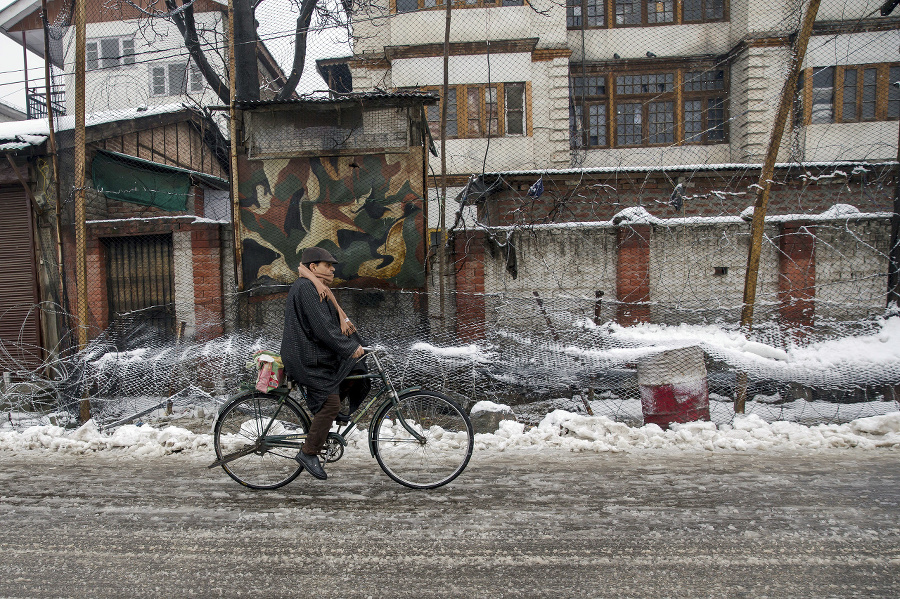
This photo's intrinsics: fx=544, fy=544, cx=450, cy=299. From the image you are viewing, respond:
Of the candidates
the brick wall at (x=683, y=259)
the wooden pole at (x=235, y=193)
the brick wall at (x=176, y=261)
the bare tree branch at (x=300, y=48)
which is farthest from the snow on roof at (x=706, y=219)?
the bare tree branch at (x=300, y=48)

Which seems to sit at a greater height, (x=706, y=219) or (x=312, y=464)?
(x=706, y=219)

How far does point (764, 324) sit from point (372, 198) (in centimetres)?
515

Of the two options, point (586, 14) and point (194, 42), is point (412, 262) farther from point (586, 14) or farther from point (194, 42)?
Result: point (586, 14)

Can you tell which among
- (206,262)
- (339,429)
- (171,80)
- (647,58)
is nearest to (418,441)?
(339,429)

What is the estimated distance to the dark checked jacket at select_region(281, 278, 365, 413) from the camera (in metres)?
3.99

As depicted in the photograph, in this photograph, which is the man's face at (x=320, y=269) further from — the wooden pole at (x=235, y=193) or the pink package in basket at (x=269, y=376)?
the wooden pole at (x=235, y=193)

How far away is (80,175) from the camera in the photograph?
20.3 ft

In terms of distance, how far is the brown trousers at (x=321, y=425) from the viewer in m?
4.05

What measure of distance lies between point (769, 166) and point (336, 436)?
17.5ft

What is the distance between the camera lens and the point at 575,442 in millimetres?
4988

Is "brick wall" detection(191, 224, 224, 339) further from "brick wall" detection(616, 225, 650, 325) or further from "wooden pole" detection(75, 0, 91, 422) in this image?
"brick wall" detection(616, 225, 650, 325)

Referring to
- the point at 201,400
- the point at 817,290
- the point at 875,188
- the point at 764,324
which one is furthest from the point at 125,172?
the point at 875,188

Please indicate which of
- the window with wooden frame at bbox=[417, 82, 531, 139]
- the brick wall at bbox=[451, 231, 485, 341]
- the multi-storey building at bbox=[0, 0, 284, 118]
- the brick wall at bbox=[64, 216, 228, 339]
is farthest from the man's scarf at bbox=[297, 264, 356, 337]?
the window with wooden frame at bbox=[417, 82, 531, 139]

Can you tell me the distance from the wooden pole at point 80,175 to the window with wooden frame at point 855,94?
17258 mm
